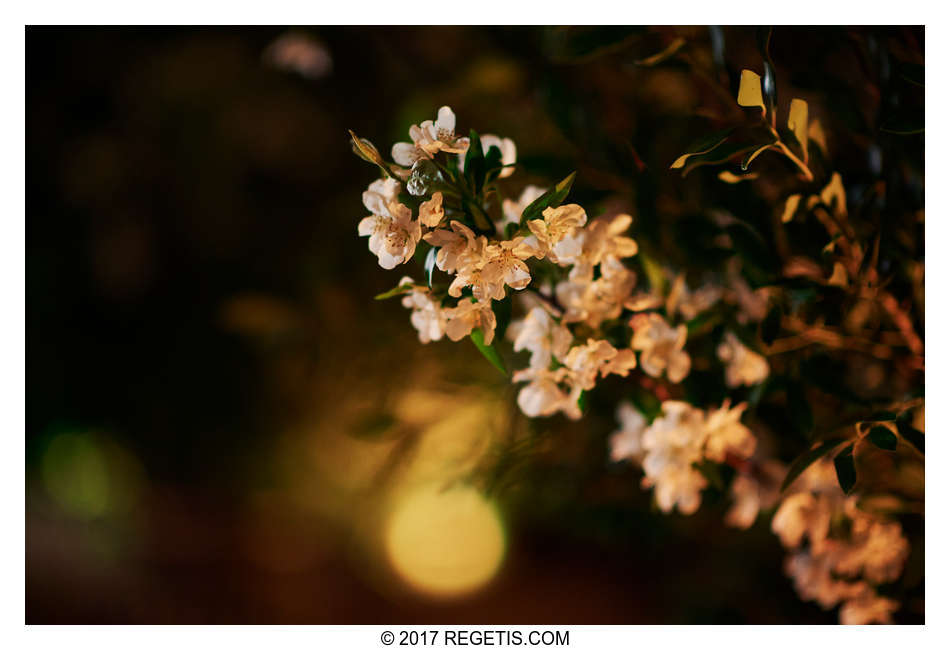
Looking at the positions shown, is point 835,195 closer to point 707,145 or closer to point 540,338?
point 707,145

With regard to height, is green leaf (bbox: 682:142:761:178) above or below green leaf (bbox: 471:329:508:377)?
above

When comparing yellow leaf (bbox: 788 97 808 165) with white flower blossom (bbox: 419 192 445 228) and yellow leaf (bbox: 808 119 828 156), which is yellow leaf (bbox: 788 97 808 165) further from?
white flower blossom (bbox: 419 192 445 228)

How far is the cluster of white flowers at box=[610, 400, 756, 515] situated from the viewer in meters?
0.64

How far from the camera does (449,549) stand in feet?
5.31

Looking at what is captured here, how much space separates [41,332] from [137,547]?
1.94ft

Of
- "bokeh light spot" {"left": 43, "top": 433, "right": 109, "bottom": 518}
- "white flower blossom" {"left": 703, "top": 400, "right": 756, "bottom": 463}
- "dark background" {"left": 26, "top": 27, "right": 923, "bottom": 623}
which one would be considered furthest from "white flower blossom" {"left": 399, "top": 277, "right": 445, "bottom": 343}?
"bokeh light spot" {"left": 43, "top": 433, "right": 109, "bottom": 518}

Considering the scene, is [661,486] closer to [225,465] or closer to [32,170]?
[225,465]

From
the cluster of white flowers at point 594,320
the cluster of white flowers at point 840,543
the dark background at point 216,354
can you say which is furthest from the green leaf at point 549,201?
the dark background at point 216,354

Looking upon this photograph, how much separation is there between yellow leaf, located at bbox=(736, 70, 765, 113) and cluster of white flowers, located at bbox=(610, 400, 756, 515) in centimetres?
29

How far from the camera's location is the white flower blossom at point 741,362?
26.0 inches

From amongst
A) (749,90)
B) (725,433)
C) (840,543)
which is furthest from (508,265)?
(840,543)
